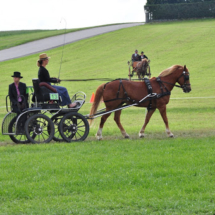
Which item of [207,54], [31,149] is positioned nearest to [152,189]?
[31,149]

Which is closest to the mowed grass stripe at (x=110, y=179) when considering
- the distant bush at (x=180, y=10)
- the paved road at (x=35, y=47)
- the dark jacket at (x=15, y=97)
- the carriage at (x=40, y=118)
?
the carriage at (x=40, y=118)

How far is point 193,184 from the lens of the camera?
627 centimetres

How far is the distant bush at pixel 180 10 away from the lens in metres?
60.3

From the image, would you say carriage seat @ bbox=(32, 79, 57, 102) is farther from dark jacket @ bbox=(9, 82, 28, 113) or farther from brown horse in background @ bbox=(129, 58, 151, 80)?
brown horse in background @ bbox=(129, 58, 151, 80)

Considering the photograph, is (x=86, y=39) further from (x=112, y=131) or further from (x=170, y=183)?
(x=170, y=183)

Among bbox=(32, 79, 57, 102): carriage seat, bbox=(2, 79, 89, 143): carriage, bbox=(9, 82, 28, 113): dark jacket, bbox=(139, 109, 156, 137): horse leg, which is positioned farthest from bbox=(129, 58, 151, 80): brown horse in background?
bbox=(32, 79, 57, 102): carriage seat

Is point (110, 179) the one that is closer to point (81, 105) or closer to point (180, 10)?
point (81, 105)

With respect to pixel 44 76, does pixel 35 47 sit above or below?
above

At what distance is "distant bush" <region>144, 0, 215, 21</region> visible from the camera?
198ft

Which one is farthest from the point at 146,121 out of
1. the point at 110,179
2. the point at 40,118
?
the point at 110,179

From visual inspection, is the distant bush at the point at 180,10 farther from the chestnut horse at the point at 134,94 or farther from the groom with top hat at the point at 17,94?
the groom with top hat at the point at 17,94

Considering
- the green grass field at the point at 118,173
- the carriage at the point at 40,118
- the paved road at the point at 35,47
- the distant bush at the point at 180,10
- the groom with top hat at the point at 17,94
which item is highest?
the distant bush at the point at 180,10

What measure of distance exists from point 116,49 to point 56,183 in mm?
38649

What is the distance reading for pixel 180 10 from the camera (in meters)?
61.4
